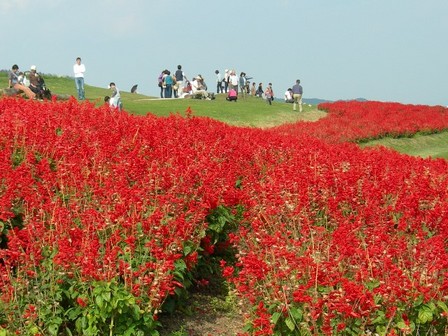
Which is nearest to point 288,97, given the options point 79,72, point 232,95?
point 232,95

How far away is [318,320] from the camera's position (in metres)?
5.52

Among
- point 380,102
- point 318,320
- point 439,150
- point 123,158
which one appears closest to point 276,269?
point 318,320

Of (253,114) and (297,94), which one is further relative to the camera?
(297,94)

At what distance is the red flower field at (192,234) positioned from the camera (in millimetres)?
5645

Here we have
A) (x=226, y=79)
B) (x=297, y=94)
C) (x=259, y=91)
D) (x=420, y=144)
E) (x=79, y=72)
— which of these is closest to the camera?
(x=79, y=72)

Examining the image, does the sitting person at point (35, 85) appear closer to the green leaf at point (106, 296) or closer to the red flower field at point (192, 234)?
the red flower field at point (192, 234)

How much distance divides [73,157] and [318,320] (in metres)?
4.36

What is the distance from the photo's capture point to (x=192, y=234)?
7.09 metres

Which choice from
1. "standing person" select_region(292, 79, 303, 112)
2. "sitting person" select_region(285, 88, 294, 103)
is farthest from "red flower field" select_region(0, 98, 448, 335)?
"sitting person" select_region(285, 88, 294, 103)

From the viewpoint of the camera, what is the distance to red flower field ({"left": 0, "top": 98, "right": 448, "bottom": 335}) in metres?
5.64

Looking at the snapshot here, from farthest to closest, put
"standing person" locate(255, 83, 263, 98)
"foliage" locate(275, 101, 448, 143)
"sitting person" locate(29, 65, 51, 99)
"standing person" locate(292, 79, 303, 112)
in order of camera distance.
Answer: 1. "standing person" locate(255, 83, 263, 98)
2. "standing person" locate(292, 79, 303, 112)
3. "foliage" locate(275, 101, 448, 143)
4. "sitting person" locate(29, 65, 51, 99)

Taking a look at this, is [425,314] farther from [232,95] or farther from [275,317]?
[232,95]

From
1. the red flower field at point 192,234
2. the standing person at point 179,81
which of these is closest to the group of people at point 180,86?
the standing person at point 179,81

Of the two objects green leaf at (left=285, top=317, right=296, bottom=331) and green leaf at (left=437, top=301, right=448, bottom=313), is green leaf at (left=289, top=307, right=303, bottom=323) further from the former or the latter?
green leaf at (left=437, top=301, right=448, bottom=313)
